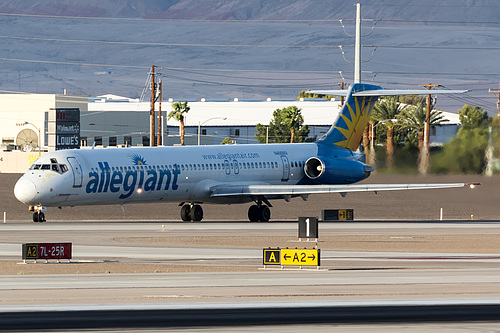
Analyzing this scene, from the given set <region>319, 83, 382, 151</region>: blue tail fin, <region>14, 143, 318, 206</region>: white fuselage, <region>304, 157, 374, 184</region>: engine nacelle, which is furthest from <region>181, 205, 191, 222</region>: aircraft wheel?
<region>319, 83, 382, 151</region>: blue tail fin

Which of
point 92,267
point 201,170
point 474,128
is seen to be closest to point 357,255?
point 92,267

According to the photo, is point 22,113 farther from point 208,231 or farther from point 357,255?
point 357,255

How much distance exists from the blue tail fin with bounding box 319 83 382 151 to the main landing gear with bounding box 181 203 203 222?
33.0ft

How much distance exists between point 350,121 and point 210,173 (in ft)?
39.1

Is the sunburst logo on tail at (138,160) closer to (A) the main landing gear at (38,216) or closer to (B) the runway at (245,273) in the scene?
(B) the runway at (245,273)

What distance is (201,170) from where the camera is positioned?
206ft

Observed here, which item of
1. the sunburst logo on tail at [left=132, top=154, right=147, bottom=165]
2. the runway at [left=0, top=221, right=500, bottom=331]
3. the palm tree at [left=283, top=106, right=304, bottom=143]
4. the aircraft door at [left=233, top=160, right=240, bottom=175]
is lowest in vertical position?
the runway at [left=0, top=221, right=500, bottom=331]

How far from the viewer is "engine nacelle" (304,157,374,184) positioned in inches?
2662

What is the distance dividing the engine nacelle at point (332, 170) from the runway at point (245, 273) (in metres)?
12.4

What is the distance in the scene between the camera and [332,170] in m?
67.6

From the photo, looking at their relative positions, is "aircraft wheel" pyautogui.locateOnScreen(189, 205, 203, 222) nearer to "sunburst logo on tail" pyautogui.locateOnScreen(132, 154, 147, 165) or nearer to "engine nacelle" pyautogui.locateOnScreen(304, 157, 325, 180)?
"sunburst logo on tail" pyautogui.locateOnScreen(132, 154, 147, 165)

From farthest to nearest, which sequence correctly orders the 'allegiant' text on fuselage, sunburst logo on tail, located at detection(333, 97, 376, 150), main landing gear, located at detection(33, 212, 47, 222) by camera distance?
sunburst logo on tail, located at detection(333, 97, 376, 150) → main landing gear, located at detection(33, 212, 47, 222) → the 'allegiant' text on fuselage

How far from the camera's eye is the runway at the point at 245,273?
2605 centimetres

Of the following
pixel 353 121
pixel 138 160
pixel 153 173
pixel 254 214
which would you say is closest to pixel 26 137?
pixel 353 121
